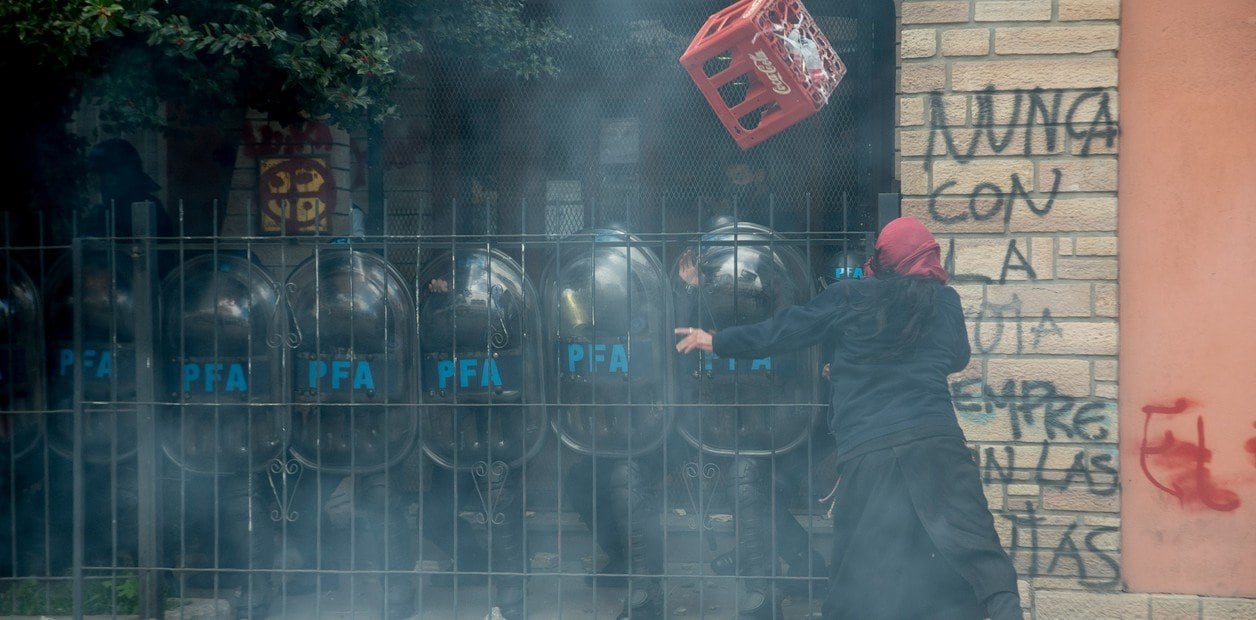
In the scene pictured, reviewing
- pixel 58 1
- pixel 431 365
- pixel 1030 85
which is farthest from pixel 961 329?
pixel 58 1

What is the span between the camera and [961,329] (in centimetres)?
395

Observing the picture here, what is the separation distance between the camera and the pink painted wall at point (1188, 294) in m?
4.38

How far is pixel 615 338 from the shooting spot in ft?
16.3

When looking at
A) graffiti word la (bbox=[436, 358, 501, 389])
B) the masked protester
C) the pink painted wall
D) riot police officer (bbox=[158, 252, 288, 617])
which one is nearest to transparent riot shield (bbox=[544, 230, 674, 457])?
graffiti word la (bbox=[436, 358, 501, 389])

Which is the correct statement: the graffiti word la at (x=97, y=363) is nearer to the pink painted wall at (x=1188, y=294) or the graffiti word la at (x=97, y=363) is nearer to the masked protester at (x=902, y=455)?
the masked protester at (x=902, y=455)

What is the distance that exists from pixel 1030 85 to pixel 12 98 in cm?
438

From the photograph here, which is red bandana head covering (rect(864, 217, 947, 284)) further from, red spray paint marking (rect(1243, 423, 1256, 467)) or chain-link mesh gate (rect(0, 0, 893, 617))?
red spray paint marking (rect(1243, 423, 1256, 467))

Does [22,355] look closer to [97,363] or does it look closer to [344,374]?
[97,363]

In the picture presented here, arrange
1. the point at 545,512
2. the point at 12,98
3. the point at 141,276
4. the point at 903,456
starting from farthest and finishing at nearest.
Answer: the point at 545,512, the point at 12,98, the point at 141,276, the point at 903,456

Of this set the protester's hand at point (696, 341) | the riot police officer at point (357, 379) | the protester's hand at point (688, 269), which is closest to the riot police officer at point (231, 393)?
the riot police officer at point (357, 379)

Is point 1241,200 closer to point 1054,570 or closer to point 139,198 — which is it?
point 1054,570

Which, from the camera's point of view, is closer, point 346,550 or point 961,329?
point 961,329

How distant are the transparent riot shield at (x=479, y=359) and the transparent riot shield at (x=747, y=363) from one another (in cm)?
65

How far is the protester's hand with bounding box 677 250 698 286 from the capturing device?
4.85m
